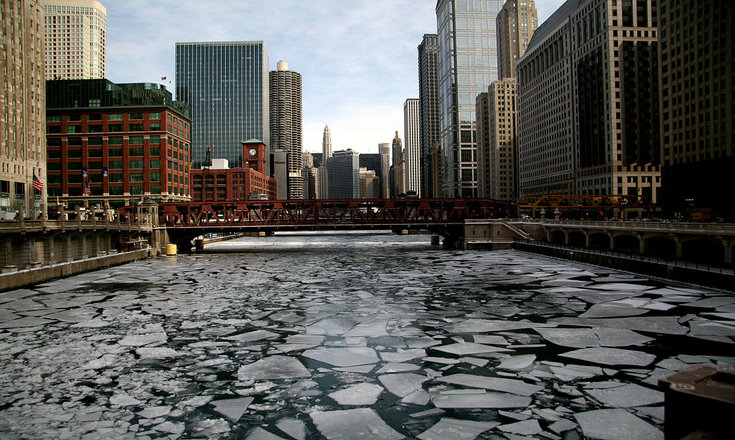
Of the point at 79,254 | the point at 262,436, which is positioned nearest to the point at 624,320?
the point at 262,436

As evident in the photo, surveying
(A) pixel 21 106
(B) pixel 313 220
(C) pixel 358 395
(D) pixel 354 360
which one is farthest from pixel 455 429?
(A) pixel 21 106

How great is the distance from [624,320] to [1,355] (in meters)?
25.0

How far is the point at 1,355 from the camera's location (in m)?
18.3

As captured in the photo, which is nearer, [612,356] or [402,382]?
[402,382]

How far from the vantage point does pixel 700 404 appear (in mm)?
5621

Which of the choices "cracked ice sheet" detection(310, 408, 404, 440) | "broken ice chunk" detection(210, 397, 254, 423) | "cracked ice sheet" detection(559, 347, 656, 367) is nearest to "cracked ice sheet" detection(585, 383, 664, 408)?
"cracked ice sheet" detection(559, 347, 656, 367)

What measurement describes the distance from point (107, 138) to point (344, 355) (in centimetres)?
10812

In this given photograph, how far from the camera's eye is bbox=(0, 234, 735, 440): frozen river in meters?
12.1

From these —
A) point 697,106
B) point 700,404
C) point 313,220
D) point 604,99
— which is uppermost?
point 604,99

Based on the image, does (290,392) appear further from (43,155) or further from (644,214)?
(644,214)

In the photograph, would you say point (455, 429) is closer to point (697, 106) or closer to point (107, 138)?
point (697, 106)

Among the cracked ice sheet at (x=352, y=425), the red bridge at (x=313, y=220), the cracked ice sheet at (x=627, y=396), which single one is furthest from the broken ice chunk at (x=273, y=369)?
the red bridge at (x=313, y=220)

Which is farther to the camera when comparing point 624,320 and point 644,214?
point 644,214

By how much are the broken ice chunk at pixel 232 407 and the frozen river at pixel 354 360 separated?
0.23ft
